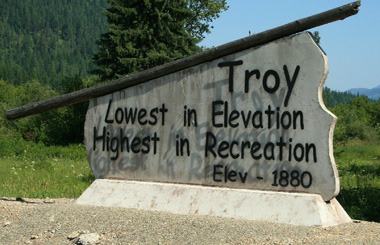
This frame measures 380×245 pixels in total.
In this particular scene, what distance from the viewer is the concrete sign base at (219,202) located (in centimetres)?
859

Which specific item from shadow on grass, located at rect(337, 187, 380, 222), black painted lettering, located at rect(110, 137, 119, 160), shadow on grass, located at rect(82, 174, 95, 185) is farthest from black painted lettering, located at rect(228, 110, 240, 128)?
shadow on grass, located at rect(82, 174, 95, 185)

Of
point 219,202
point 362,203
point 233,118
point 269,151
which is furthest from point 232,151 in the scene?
point 362,203

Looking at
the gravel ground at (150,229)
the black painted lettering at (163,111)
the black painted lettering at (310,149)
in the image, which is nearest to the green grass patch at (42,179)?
the gravel ground at (150,229)

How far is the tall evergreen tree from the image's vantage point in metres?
35.0

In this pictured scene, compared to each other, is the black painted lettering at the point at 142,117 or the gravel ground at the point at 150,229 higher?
the black painted lettering at the point at 142,117

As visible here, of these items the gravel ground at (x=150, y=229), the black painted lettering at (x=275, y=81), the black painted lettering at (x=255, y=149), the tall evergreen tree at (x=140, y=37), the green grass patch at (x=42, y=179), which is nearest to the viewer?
the gravel ground at (x=150, y=229)

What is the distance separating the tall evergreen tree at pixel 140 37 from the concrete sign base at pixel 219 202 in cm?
2460

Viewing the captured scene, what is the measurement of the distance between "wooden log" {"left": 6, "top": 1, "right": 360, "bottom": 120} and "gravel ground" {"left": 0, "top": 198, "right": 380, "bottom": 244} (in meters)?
1.83

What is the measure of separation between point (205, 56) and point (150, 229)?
2603 millimetres

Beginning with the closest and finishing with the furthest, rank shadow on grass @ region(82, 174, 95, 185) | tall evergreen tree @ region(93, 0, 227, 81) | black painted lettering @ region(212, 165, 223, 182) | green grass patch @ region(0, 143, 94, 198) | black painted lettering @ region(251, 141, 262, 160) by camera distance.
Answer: black painted lettering @ region(251, 141, 262, 160) < black painted lettering @ region(212, 165, 223, 182) < green grass patch @ region(0, 143, 94, 198) < shadow on grass @ region(82, 174, 95, 185) < tall evergreen tree @ region(93, 0, 227, 81)

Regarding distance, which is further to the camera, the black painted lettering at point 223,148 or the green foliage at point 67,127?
the green foliage at point 67,127

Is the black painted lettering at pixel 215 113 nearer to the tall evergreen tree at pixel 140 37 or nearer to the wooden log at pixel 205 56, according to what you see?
the wooden log at pixel 205 56

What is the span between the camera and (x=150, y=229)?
8562mm

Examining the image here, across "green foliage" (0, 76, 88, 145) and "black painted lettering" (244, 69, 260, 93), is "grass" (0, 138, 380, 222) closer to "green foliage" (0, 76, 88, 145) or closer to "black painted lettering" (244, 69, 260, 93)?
"black painted lettering" (244, 69, 260, 93)
